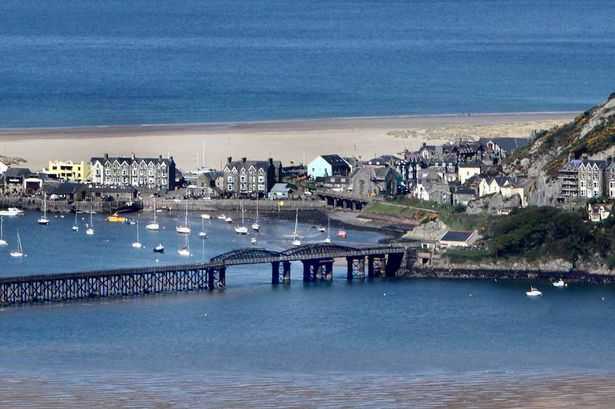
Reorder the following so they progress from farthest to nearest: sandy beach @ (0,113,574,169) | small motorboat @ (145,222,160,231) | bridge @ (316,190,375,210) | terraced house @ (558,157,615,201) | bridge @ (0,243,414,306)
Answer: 1. sandy beach @ (0,113,574,169)
2. bridge @ (316,190,375,210)
3. small motorboat @ (145,222,160,231)
4. terraced house @ (558,157,615,201)
5. bridge @ (0,243,414,306)

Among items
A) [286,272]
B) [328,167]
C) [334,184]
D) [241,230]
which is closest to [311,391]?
[286,272]

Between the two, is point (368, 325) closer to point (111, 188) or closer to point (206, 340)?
point (206, 340)

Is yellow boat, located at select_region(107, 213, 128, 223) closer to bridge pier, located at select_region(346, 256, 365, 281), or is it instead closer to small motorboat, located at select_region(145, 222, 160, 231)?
small motorboat, located at select_region(145, 222, 160, 231)

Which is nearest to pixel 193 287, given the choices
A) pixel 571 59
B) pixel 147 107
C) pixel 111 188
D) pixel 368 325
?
pixel 368 325

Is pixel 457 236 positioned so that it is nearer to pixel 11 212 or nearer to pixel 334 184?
pixel 334 184

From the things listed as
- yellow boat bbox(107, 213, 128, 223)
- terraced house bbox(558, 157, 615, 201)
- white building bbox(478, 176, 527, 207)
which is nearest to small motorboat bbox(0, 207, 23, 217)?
yellow boat bbox(107, 213, 128, 223)

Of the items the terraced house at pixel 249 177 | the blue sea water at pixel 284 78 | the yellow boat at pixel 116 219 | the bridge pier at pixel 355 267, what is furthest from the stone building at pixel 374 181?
the blue sea water at pixel 284 78

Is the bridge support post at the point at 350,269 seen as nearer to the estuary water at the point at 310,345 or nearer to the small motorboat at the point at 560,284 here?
the estuary water at the point at 310,345
